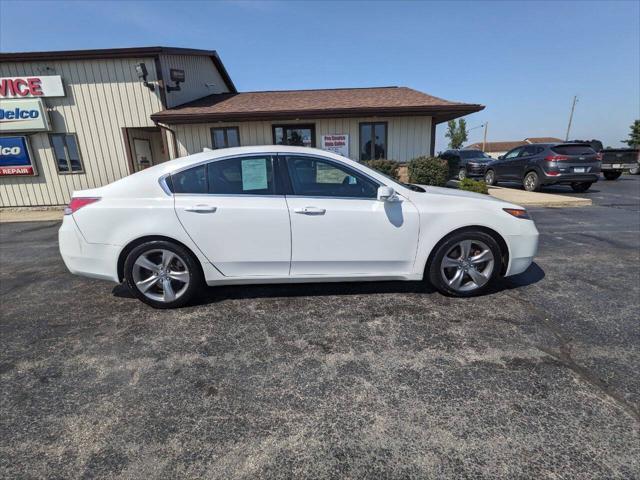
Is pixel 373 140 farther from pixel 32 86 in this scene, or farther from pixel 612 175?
pixel 612 175

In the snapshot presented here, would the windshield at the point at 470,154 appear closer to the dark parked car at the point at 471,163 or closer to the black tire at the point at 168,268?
the dark parked car at the point at 471,163

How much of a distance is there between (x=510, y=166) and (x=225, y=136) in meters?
10.8

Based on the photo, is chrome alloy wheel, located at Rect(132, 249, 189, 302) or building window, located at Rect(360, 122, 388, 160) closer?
chrome alloy wheel, located at Rect(132, 249, 189, 302)

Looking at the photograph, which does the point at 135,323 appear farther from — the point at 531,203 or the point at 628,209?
the point at 628,209

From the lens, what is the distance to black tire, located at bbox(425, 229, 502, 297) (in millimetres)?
3391

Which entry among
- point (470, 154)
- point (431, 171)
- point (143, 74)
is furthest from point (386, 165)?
point (470, 154)

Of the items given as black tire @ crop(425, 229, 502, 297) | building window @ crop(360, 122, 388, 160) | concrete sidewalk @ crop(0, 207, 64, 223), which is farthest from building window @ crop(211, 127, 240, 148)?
black tire @ crop(425, 229, 502, 297)

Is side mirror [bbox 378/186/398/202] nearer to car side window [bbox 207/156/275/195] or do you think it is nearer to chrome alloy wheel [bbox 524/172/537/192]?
car side window [bbox 207/156/275/195]

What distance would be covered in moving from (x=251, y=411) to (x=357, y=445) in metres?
0.68

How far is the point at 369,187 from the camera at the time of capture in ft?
10.9

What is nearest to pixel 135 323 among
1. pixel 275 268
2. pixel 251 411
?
pixel 275 268

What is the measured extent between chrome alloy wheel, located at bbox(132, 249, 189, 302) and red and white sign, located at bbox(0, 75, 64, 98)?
10775 mm

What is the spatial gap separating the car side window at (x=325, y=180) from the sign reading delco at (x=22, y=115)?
37.6 ft

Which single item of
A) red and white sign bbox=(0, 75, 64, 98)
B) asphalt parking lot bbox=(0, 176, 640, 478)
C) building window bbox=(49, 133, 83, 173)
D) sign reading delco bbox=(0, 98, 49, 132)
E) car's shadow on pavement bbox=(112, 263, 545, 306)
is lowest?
asphalt parking lot bbox=(0, 176, 640, 478)
